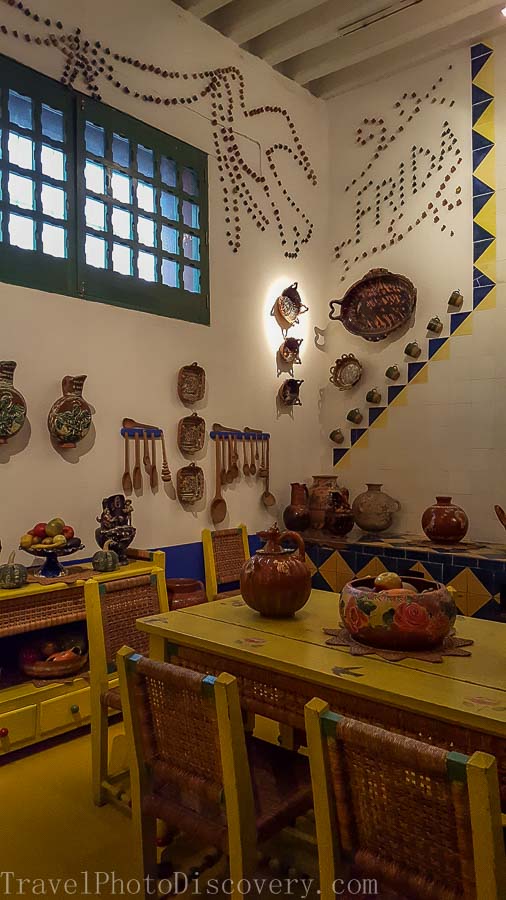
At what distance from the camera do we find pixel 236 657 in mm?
1918

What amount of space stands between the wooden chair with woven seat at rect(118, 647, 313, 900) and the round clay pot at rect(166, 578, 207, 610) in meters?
1.75

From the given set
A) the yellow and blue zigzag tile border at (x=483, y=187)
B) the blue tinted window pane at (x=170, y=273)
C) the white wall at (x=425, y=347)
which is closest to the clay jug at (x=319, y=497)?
the white wall at (x=425, y=347)

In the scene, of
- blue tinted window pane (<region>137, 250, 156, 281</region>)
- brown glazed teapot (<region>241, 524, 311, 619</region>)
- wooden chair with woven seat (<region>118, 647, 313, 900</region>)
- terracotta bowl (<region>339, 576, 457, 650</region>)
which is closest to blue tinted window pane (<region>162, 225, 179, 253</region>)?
blue tinted window pane (<region>137, 250, 156, 281</region>)

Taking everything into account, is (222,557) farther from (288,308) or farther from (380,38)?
(380,38)

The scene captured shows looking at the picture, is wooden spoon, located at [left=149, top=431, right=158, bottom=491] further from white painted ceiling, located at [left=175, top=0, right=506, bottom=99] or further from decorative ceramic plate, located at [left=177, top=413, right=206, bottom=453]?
white painted ceiling, located at [left=175, top=0, right=506, bottom=99]

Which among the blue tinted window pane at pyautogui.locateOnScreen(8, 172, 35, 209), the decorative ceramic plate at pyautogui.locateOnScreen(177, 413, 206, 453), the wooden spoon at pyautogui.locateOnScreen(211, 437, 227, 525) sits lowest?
the wooden spoon at pyautogui.locateOnScreen(211, 437, 227, 525)

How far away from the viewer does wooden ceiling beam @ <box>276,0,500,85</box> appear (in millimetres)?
4121

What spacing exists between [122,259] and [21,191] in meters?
0.66

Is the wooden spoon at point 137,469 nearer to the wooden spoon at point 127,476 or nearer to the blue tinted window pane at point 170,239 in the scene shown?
the wooden spoon at point 127,476

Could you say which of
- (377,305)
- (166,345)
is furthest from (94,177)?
(377,305)

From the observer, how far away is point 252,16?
4.26 meters

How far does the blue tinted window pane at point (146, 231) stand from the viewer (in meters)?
3.87

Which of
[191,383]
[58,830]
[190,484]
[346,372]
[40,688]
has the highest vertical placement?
[346,372]

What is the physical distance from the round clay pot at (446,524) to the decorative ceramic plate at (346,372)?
1240 millimetres
